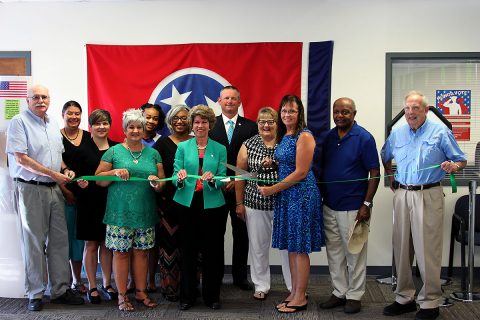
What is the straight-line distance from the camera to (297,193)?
12.3ft

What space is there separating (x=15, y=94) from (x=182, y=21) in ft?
5.98

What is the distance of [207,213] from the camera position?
381cm

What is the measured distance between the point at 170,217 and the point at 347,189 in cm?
144

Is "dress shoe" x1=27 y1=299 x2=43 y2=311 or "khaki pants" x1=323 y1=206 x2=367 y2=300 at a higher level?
"khaki pants" x1=323 y1=206 x2=367 y2=300

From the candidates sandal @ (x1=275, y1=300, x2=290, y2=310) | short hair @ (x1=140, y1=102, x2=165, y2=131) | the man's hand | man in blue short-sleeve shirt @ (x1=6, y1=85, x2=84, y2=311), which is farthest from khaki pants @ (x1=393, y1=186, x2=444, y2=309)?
man in blue short-sleeve shirt @ (x1=6, y1=85, x2=84, y2=311)

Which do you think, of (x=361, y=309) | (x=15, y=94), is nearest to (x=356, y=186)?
(x=361, y=309)

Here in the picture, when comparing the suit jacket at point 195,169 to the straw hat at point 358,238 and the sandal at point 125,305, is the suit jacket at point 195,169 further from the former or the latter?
the straw hat at point 358,238

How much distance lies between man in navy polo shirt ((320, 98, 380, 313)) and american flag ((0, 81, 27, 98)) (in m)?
2.60

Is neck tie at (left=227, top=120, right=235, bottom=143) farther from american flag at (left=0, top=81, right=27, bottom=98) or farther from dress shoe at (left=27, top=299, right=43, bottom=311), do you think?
dress shoe at (left=27, top=299, right=43, bottom=311)

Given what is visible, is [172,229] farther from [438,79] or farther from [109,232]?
[438,79]

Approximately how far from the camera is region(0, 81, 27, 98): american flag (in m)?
4.23

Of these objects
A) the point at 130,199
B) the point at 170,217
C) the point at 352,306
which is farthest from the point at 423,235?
the point at 130,199

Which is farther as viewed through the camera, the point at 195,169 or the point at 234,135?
the point at 234,135

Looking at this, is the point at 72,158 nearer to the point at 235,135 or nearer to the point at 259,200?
the point at 235,135
